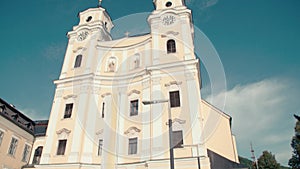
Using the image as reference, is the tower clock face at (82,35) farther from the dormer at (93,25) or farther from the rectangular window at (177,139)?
the rectangular window at (177,139)

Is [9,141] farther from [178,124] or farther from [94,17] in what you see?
[94,17]

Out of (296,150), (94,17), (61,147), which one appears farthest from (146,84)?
(296,150)

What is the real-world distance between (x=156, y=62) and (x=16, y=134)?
16.6m

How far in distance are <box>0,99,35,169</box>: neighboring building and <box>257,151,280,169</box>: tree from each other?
122 feet

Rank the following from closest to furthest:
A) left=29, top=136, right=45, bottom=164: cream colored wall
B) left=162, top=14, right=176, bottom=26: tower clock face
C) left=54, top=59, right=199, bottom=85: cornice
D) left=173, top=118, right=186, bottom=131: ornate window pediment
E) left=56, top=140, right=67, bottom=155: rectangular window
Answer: left=173, top=118, right=186, bottom=131: ornate window pediment
left=56, top=140, right=67, bottom=155: rectangular window
left=54, top=59, right=199, bottom=85: cornice
left=29, top=136, right=45, bottom=164: cream colored wall
left=162, top=14, right=176, bottom=26: tower clock face

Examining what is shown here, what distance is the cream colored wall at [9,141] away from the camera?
23947 mm

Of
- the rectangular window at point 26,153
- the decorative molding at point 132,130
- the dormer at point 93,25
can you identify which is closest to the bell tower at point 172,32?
the dormer at point 93,25

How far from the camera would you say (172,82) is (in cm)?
2502

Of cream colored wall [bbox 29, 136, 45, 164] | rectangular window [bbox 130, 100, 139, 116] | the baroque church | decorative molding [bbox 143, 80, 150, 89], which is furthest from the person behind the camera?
cream colored wall [bbox 29, 136, 45, 164]

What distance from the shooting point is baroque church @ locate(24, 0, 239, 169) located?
22.1m

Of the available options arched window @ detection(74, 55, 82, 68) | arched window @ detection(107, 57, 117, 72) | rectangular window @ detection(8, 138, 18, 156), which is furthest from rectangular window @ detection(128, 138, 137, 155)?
arched window @ detection(74, 55, 82, 68)

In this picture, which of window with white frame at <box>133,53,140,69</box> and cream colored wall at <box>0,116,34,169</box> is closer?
cream colored wall at <box>0,116,34,169</box>

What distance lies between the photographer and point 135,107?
25922 millimetres

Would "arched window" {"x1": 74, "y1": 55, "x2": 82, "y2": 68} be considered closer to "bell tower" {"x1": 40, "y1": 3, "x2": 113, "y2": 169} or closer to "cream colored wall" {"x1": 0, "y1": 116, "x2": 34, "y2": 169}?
"bell tower" {"x1": 40, "y1": 3, "x2": 113, "y2": 169}
